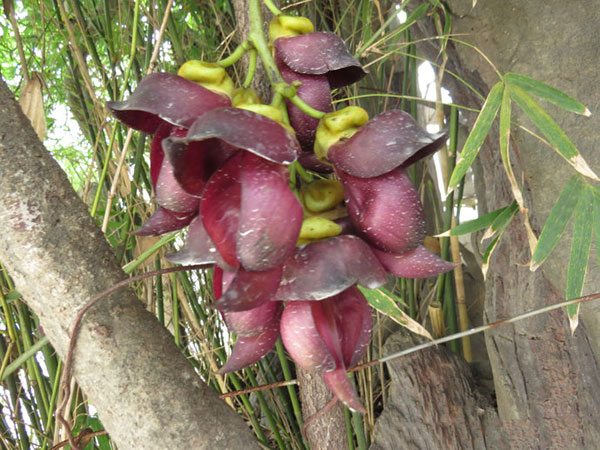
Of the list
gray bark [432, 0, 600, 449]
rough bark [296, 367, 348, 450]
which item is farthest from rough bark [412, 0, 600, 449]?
rough bark [296, 367, 348, 450]

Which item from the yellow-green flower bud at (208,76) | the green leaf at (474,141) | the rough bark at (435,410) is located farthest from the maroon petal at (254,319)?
the rough bark at (435,410)

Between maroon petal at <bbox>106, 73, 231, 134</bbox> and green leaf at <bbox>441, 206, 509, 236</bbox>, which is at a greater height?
maroon petal at <bbox>106, 73, 231, 134</bbox>

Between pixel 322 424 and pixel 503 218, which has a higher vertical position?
pixel 503 218

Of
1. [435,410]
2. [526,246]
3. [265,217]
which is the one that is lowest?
[435,410]

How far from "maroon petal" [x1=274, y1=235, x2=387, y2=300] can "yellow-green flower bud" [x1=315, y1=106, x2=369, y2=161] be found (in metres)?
0.05

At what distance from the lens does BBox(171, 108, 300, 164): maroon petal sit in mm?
235

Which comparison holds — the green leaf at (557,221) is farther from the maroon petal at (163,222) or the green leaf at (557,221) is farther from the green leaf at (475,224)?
the maroon petal at (163,222)

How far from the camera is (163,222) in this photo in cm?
33

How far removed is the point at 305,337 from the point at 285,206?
0.07 m

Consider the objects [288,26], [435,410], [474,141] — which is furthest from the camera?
[435,410]

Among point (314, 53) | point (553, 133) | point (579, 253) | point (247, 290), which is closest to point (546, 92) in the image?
point (553, 133)

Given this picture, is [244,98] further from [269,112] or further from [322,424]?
[322,424]

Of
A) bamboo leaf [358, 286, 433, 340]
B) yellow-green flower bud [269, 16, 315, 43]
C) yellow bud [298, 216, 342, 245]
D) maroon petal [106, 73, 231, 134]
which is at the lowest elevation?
bamboo leaf [358, 286, 433, 340]

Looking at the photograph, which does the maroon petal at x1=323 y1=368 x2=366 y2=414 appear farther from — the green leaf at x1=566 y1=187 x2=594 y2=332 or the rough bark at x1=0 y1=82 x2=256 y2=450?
the green leaf at x1=566 y1=187 x2=594 y2=332
